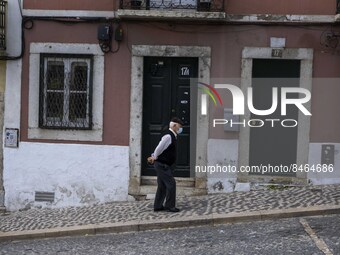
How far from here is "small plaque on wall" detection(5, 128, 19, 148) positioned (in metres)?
11.5

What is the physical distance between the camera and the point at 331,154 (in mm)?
10984

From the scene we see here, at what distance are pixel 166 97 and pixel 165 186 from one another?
2.05 metres

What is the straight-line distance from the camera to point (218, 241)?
28.1ft

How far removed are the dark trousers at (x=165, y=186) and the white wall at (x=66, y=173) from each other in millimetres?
1374

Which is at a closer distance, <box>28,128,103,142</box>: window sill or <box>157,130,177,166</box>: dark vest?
<box>157,130,177,166</box>: dark vest

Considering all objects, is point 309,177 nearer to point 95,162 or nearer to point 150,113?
point 150,113

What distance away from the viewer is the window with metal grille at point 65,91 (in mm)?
11336

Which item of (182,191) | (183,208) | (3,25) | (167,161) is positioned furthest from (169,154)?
(3,25)

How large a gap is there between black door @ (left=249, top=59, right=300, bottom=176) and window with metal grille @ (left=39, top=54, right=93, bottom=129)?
306 cm

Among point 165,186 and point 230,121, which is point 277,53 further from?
point 165,186

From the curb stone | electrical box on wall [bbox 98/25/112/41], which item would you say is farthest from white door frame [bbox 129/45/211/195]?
the curb stone

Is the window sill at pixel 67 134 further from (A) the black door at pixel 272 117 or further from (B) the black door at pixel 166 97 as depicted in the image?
(A) the black door at pixel 272 117

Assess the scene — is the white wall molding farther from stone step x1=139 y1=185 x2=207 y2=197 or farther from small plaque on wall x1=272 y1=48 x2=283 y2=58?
stone step x1=139 y1=185 x2=207 y2=197

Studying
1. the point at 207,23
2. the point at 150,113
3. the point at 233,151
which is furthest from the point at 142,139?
the point at 207,23
